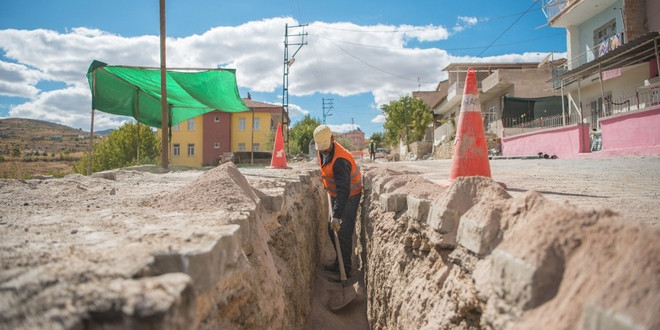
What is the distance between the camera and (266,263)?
247cm

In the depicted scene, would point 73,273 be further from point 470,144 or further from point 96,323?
point 470,144

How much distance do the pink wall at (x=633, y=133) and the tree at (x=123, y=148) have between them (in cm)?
2797

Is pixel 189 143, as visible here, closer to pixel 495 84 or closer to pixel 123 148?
pixel 123 148

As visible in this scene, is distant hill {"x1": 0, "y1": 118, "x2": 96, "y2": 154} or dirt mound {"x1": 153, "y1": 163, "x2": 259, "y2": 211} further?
distant hill {"x1": 0, "y1": 118, "x2": 96, "y2": 154}

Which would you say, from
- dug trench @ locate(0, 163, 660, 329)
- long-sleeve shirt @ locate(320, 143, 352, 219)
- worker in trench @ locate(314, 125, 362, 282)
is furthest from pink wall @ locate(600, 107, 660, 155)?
dug trench @ locate(0, 163, 660, 329)

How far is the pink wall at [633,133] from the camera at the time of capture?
349 inches

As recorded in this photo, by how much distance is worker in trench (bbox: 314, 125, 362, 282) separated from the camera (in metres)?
5.06

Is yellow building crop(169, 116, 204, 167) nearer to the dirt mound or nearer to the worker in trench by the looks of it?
the worker in trench

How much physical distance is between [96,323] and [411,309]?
201 cm

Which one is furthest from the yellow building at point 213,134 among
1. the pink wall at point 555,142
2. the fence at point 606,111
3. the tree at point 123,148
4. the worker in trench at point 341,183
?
the worker in trench at point 341,183

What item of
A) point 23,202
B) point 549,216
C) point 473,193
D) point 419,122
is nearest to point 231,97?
point 23,202

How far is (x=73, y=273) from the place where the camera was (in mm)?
1206

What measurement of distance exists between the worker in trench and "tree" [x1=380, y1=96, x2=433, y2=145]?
97.3 feet

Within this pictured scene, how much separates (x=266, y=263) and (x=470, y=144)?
230 centimetres
